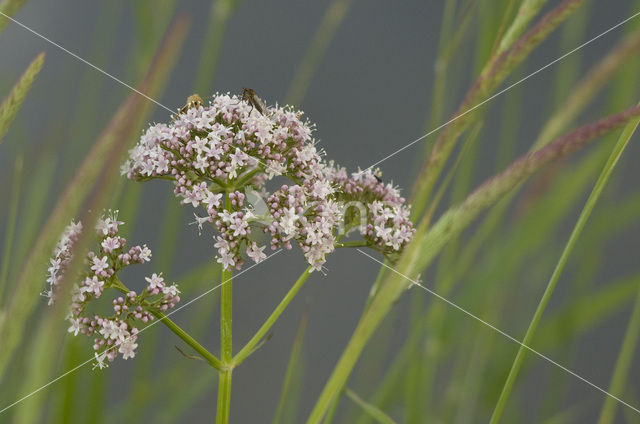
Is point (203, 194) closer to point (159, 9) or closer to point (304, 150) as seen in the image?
point (304, 150)

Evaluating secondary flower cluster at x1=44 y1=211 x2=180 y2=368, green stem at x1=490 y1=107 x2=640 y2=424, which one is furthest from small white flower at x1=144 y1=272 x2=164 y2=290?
green stem at x1=490 y1=107 x2=640 y2=424

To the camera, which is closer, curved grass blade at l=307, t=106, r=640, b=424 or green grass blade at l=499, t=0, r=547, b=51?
curved grass blade at l=307, t=106, r=640, b=424

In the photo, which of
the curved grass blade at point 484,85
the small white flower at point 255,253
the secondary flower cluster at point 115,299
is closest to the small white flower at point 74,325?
the secondary flower cluster at point 115,299

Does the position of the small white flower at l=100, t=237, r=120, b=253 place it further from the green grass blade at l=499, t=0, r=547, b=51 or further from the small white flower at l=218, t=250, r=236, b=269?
the green grass blade at l=499, t=0, r=547, b=51

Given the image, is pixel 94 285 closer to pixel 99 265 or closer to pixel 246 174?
pixel 99 265

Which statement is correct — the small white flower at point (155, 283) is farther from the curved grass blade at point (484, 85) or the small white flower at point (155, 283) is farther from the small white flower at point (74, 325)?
the curved grass blade at point (484, 85)

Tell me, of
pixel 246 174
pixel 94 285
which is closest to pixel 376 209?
pixel 246 174

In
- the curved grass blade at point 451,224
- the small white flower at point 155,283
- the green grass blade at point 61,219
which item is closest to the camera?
the green grass blade at point 61,219
